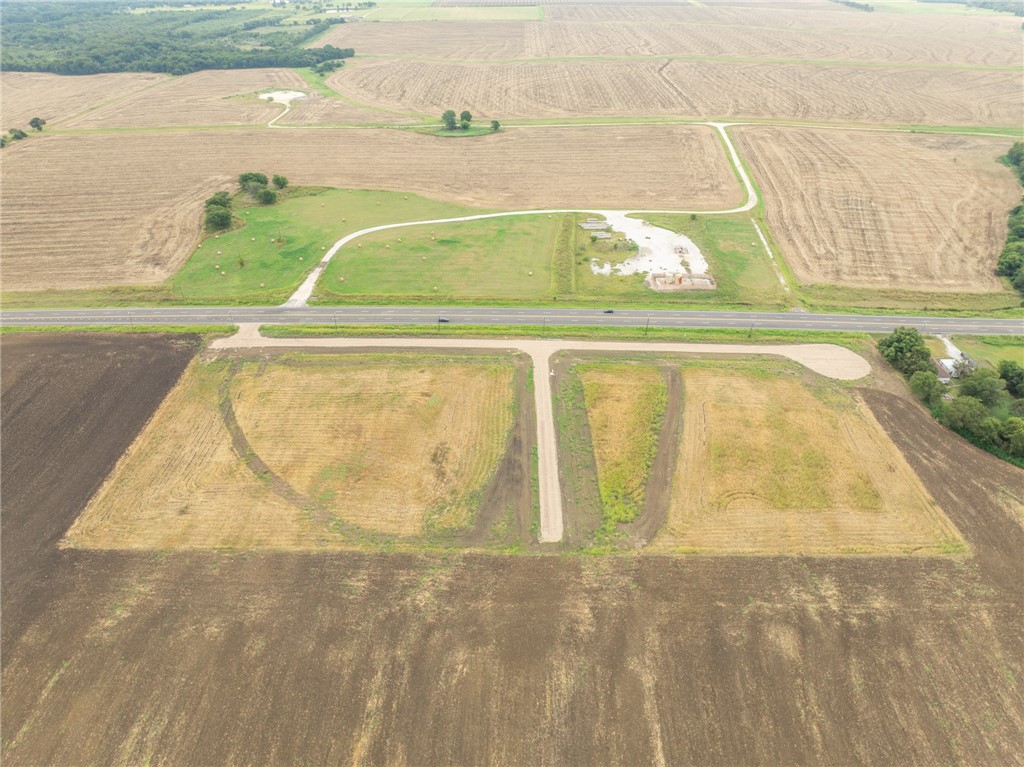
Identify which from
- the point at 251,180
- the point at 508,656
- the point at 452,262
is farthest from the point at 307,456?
the point at 251,180

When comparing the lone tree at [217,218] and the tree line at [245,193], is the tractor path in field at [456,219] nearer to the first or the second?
the lone tree at [217,218]

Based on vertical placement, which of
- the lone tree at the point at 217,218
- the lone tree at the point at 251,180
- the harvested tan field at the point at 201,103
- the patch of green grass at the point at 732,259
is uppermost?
the harvested tan field at the point at 201,103

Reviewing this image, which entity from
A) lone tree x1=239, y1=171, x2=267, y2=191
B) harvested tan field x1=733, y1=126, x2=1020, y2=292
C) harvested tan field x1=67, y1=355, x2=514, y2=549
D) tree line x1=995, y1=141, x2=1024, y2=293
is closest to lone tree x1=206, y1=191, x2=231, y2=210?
lone tree x1=239, y1=171, x2=267, y2=191

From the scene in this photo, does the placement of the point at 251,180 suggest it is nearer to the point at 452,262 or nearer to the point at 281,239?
the point at 281,239

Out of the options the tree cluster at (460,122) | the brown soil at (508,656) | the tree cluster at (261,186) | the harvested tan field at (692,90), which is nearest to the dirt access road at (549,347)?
the brown soil at (508,656)

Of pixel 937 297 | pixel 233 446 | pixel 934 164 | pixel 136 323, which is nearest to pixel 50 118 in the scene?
pixel 136 323

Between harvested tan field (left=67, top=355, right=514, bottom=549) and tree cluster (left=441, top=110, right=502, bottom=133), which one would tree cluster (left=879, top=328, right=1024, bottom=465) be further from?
tree cluster (left=441, top=110, right=502, bottom=133)

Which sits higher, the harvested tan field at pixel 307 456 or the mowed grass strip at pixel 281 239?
the mowed grass strip at pixel 281 239
